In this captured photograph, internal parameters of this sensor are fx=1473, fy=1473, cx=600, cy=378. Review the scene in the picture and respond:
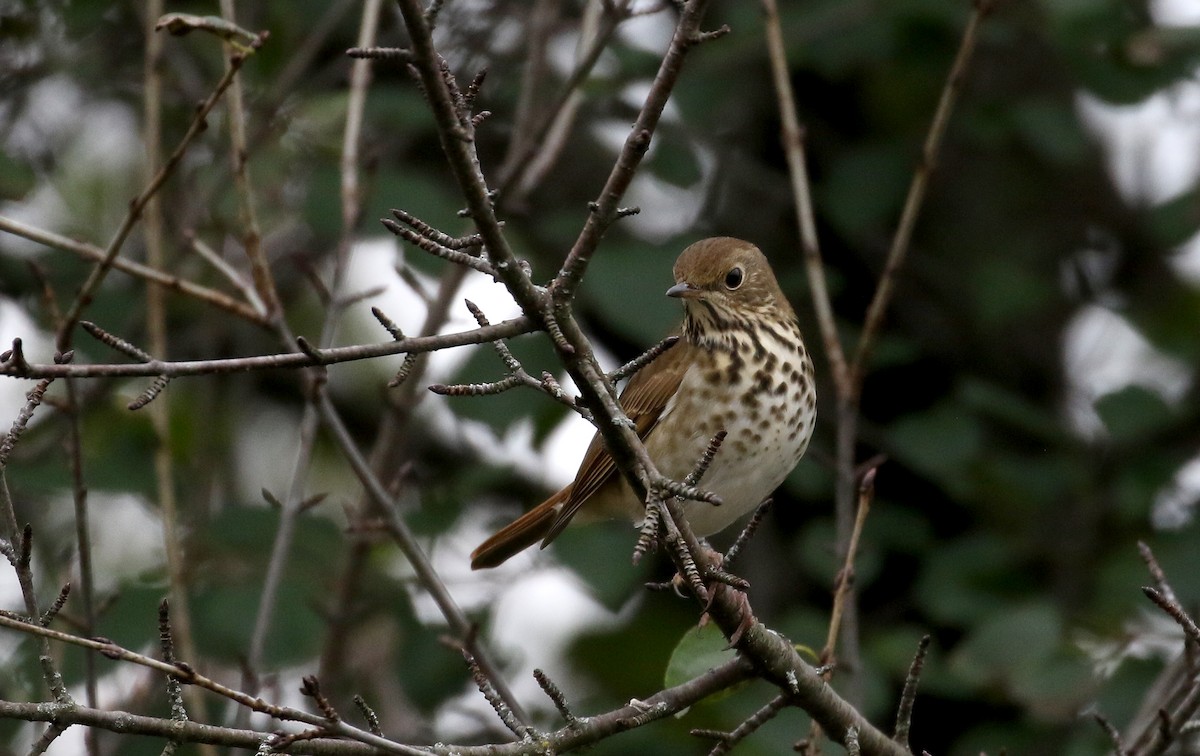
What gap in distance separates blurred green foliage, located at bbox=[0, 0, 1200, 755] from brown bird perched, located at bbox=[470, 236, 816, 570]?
12.5 inches

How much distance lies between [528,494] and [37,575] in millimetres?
1856

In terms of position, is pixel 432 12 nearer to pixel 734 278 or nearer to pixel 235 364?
pixel 235 364

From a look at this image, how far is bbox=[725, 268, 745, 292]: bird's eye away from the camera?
14.0ft

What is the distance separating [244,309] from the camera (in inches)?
139

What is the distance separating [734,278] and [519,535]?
1.00m

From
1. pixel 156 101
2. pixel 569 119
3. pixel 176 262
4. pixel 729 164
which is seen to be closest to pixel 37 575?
pixel 176 262

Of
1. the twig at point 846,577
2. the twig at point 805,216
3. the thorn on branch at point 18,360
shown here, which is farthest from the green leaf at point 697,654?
the thorn on branch at point 18,360

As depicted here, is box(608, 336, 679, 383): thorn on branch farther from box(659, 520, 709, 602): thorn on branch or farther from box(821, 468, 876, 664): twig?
Result: box(821, 468, 876, 664): twig

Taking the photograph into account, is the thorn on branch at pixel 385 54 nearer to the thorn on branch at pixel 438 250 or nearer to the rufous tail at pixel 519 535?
the thorn on branch at pixel 438 250

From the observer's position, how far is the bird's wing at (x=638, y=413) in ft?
13.0

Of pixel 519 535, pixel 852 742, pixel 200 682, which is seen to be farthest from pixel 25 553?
pixel 519 535

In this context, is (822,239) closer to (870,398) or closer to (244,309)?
(870,398)

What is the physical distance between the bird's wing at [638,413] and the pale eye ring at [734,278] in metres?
0.22

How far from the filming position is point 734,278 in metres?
4.29
